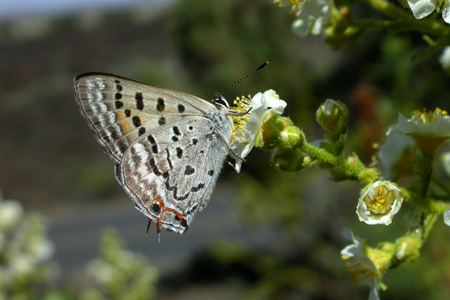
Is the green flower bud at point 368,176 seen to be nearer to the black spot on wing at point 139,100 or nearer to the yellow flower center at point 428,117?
the yellow flower center at point 428,117

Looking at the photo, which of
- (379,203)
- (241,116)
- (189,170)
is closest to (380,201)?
(379,203)

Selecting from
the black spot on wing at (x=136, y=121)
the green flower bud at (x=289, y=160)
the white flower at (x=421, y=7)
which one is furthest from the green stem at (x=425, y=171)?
the black spot on wing at (x=136, y=121)

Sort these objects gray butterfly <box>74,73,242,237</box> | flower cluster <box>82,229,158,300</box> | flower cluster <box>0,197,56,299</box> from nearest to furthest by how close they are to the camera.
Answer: gray butterfly <box>74,73,242,237</box> → flower cluster <box>0,197,56,299</box> → flower cluster <box>82,229,158,300</box>

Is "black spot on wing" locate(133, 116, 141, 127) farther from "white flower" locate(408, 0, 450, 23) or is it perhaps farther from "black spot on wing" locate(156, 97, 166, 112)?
"white flower" locate(408, 0, 450, 23)

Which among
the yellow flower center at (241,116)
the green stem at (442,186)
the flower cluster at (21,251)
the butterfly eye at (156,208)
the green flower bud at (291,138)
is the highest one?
the green flower bud at (291,138)

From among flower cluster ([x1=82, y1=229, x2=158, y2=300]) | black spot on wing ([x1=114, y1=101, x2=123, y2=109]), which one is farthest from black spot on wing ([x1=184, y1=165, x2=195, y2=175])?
flower cluster ([x1=82, y1=229, x2=158, y2=300])
